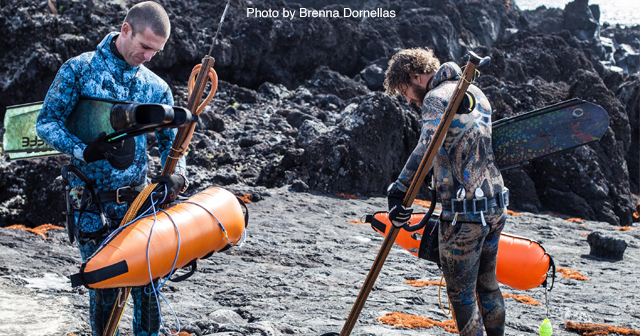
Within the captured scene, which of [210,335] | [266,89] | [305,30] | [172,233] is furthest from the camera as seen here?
[305,30]

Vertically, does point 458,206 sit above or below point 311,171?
above

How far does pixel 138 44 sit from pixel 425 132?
160 centimetres

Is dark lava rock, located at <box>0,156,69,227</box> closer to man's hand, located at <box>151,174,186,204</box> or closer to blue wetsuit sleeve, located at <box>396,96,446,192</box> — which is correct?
man's hand, located at <box>151,174,186,204</box>

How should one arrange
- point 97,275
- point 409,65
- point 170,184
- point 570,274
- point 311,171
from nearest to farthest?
point 97,275, point 170,184, point 409,65, point 570,274, point 311,171

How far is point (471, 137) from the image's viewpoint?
2.86m

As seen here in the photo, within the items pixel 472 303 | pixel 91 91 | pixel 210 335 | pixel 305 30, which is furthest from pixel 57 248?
pixel 305 30

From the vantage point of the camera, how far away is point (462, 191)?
9.37 ft

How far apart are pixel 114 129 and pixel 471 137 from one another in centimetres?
184

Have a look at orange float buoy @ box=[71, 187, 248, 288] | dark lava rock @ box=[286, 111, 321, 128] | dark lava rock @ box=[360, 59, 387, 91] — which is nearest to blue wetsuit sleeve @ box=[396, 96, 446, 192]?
orange float buoy @ box=[71, 187, 248, 288]

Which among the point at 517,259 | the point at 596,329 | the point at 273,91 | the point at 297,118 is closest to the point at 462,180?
the point at 517,259

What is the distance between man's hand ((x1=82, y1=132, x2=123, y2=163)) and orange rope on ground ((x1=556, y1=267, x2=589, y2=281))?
637 cm

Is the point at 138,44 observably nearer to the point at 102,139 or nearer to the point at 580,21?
the point at 102,139

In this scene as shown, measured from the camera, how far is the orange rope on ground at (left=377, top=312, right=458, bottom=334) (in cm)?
444

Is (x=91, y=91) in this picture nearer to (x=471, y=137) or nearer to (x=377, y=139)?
(x=471, y=137)
